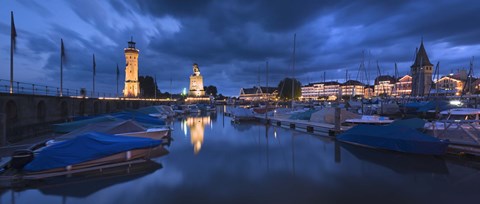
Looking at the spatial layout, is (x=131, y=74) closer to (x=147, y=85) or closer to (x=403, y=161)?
(x=147, y=85)

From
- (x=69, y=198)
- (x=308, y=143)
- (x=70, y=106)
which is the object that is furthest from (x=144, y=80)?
(x=69, y=198)

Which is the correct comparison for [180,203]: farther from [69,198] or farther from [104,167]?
[104,167]

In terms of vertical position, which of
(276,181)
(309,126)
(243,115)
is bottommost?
(276,181)

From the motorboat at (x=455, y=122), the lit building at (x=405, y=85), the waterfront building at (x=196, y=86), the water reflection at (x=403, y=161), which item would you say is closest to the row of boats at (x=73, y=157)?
the water reflection at (x=403, y=161)

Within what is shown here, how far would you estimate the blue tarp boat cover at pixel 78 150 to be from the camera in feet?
44.4

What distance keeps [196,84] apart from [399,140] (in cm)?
15257

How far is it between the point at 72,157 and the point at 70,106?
102 ft

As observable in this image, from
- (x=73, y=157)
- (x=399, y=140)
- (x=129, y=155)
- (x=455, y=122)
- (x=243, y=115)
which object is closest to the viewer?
(x=73, y=157)

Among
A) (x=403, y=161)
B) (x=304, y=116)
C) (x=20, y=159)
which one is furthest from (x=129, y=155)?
(x=304, y=116)

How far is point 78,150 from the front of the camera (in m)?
14.3

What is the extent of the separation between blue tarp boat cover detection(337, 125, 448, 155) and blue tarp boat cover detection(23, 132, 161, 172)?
58.4 ft

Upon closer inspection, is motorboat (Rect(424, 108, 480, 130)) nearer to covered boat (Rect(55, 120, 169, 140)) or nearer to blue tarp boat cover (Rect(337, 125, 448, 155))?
blue tarp boat cover (Rect(337, 125, 448, 155))

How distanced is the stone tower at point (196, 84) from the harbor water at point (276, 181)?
478 ft

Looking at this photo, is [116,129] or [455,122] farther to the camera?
[116,129]
